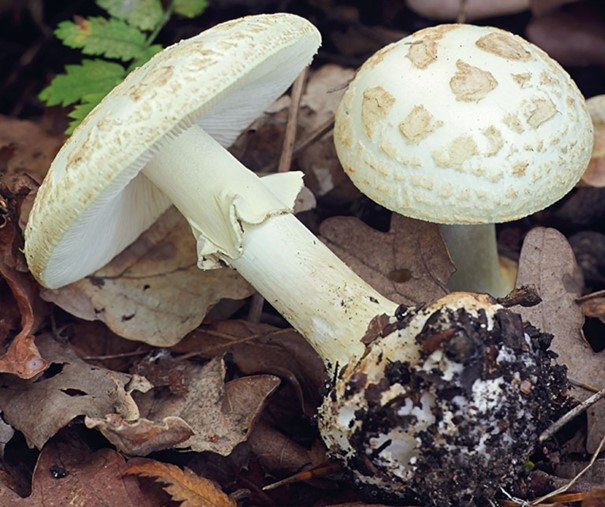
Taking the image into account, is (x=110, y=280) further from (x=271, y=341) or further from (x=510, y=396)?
(x=510, y=396)

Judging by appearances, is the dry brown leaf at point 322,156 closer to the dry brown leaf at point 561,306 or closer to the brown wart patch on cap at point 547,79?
the dry brown leaf at point 561,306

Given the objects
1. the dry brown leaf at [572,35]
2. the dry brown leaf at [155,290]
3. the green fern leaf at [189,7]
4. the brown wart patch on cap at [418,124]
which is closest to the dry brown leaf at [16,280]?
the dry brown leaf at [155,290]

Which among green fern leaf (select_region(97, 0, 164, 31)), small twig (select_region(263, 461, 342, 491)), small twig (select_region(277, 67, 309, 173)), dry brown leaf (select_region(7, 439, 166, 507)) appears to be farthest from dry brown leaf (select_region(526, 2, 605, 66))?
dry brown leaf (select_region(7, 439, 166, 507))

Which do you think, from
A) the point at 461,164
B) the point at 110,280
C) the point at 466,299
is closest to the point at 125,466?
the point at 110,280

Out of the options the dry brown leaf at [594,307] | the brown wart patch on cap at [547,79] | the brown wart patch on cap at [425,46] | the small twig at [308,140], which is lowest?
the dry brown leaf at [594,307]

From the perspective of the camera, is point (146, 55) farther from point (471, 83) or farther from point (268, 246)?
point (471, 83)
